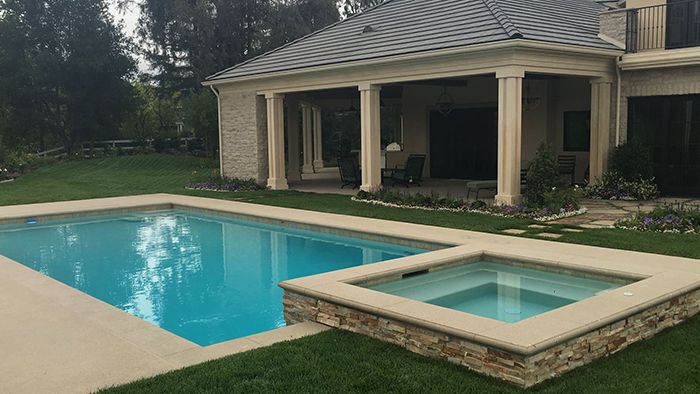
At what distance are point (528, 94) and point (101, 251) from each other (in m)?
12.4

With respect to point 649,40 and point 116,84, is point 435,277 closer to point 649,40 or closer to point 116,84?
point 649,40

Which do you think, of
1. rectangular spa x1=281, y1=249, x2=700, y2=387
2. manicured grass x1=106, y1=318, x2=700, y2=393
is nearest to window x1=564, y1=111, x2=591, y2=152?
rectangular spa x1=281, y1=249, x2=700, y2=387

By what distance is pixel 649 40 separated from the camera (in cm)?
1562

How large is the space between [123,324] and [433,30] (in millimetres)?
11529

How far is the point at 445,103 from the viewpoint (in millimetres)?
21000

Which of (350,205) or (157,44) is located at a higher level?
(157,44)

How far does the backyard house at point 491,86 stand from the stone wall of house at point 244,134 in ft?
0.12

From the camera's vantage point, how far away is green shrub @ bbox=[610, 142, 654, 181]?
15.0m

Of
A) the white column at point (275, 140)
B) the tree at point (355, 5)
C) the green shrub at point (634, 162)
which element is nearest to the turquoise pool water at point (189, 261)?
the white column at point (275, 140)

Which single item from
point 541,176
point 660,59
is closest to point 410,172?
point 541,176

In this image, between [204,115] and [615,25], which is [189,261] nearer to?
[615,25]

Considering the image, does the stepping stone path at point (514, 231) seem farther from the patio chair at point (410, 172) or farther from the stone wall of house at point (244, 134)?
the stone wall of house at point (244, 134)

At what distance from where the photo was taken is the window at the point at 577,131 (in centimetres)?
1823

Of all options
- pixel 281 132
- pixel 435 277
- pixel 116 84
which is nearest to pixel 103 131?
pixel 116 84
